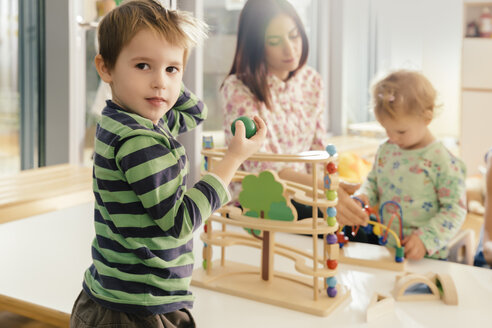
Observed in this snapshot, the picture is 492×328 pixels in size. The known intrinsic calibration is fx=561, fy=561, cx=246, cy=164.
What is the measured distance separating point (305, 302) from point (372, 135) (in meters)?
2.97

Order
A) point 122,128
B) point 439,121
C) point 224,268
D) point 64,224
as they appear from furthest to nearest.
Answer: point 439,121 → point 64,224 → point 224,268 → point 122,128

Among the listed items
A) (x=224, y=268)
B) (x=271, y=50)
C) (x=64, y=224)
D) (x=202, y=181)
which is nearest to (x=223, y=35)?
(x=271, y=50)

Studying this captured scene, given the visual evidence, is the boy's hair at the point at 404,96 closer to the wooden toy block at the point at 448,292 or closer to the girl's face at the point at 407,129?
the girl's face at the point at 407,129

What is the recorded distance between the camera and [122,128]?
651 millimetres

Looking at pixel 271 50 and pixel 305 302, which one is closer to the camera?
pixel 305 302

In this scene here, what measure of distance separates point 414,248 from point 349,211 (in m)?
0.14

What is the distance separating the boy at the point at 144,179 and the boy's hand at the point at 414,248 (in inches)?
19.8

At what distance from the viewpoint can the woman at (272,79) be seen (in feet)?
4.75

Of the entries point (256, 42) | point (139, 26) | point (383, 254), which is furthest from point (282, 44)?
point (139, 26)

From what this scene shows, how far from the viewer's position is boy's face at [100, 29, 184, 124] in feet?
2.15

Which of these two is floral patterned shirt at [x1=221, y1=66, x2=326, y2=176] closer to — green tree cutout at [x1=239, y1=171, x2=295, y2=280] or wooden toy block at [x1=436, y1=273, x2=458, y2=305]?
green tree cutout at [x1=239, y1=171, x2=295, y2=280]

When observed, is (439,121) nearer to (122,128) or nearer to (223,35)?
(223,35)

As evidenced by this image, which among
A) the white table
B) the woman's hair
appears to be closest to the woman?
the woman's hair

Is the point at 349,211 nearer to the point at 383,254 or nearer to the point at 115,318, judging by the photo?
the point at 383,254
